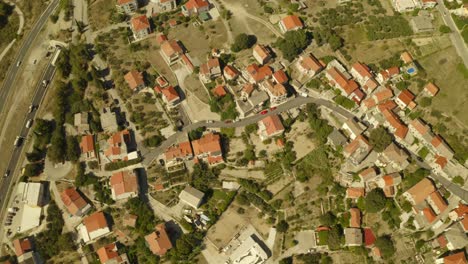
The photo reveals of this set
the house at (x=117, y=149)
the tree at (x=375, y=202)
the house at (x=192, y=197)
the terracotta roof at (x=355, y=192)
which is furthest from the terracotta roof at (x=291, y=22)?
the house at (x=117, y=149)

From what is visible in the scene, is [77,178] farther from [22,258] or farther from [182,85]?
[182,85]

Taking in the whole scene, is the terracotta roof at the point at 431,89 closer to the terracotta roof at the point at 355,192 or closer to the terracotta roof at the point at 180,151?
the terracotta roof at the point at 355,192

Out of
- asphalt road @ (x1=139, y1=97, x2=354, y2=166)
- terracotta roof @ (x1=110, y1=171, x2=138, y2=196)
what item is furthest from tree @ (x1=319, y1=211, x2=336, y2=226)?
terracotta roof @ (x1=110, y1=171, x2=138, y2=196)

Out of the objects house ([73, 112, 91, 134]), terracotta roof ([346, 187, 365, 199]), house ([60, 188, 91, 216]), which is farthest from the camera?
house ([73, 112, 91, 134])

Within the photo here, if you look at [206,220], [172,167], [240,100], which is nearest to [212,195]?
[206,220]

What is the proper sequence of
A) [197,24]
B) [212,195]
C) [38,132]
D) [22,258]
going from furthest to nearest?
[197,24], [38,132], [212,195], [22,258]

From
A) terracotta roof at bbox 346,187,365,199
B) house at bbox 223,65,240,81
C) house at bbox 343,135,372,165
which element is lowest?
terracotta roof at bbox 346,187,365,199

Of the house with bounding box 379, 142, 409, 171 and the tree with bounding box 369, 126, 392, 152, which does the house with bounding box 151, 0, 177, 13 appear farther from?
the house with bounding box 379, 142, 409, 171
